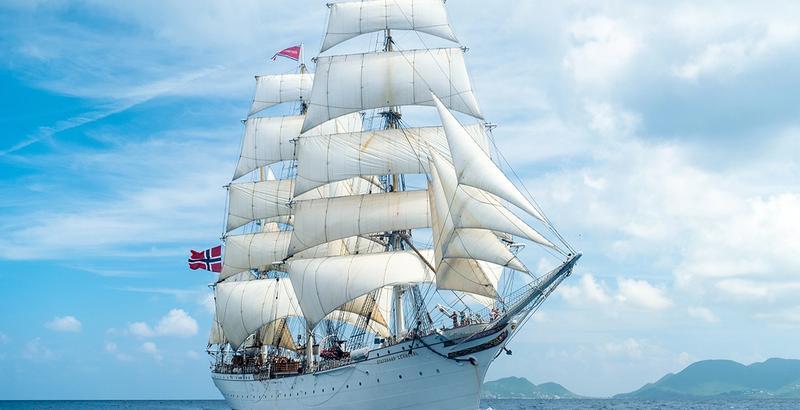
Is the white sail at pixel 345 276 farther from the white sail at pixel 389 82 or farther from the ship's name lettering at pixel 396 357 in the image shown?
the white sail at pixel 389 82

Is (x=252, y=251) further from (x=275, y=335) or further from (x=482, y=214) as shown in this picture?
(x=482, y=214)

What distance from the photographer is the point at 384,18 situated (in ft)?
216

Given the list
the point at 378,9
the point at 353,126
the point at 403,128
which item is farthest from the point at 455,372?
the point at 353,126

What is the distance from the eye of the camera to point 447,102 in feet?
201

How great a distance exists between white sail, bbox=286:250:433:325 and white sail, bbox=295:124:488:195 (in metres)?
6.31

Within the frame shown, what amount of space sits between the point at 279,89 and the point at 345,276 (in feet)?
112

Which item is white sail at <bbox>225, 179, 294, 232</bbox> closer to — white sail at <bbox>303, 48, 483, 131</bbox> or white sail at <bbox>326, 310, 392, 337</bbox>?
white sail at <bbox>326, 310, 392, 337</bbox>

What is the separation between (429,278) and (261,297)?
25.9m

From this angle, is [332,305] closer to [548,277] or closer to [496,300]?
[496,300]

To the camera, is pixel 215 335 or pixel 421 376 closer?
pixel 421 376

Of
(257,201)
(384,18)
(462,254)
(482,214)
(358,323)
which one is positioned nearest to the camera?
(482,214)

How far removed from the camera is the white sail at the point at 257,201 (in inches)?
3209

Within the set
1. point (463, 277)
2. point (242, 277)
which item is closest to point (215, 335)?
point (242, 277)

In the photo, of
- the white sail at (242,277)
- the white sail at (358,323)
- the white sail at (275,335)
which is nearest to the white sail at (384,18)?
the white sail at (358,323)
